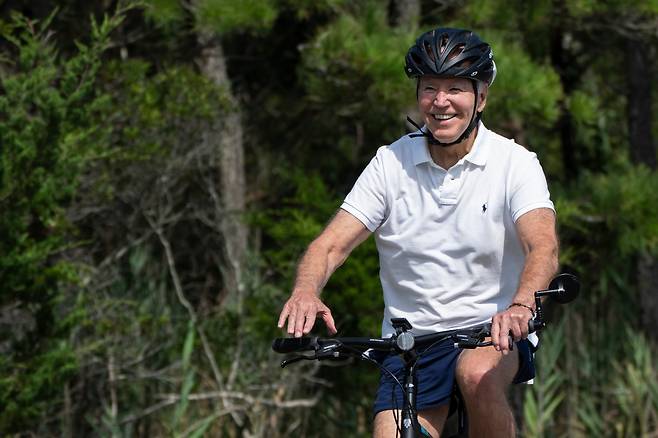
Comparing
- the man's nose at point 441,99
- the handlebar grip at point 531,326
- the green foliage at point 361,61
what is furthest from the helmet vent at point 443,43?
the green foliage at point 361,61

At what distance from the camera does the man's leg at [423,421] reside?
3.82 meters

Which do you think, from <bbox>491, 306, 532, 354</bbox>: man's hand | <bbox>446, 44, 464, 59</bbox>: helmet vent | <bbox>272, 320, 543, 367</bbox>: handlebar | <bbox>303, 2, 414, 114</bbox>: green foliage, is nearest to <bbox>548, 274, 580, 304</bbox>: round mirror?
<bbox>491, 306, 532, 354</bbox>: man's hand

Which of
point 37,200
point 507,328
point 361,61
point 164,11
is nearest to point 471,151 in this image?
point 507,328

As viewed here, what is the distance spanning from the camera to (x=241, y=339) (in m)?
9.20

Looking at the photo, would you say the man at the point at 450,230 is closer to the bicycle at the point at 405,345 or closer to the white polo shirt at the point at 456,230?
the white polo shirt at the point at 456,230

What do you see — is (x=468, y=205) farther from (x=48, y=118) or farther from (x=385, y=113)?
(x=385, y=113)

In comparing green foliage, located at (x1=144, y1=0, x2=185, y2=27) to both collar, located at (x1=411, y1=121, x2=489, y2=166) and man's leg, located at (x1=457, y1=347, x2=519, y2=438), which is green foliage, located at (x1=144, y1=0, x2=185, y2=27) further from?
man's leg, located at (x1=457, y1=347, x2=519, y2=438)

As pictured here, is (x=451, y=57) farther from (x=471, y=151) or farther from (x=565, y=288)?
(x=565, y=288)

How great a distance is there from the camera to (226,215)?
1016 cm

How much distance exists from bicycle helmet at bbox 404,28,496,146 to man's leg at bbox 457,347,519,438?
2.32 ft

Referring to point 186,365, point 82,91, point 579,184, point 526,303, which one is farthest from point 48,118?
point 579,184

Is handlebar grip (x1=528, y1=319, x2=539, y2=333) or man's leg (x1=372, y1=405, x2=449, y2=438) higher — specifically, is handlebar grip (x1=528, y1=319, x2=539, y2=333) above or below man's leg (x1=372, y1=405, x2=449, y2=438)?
above

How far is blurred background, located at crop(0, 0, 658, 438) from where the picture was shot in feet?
23.3

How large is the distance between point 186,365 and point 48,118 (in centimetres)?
220
